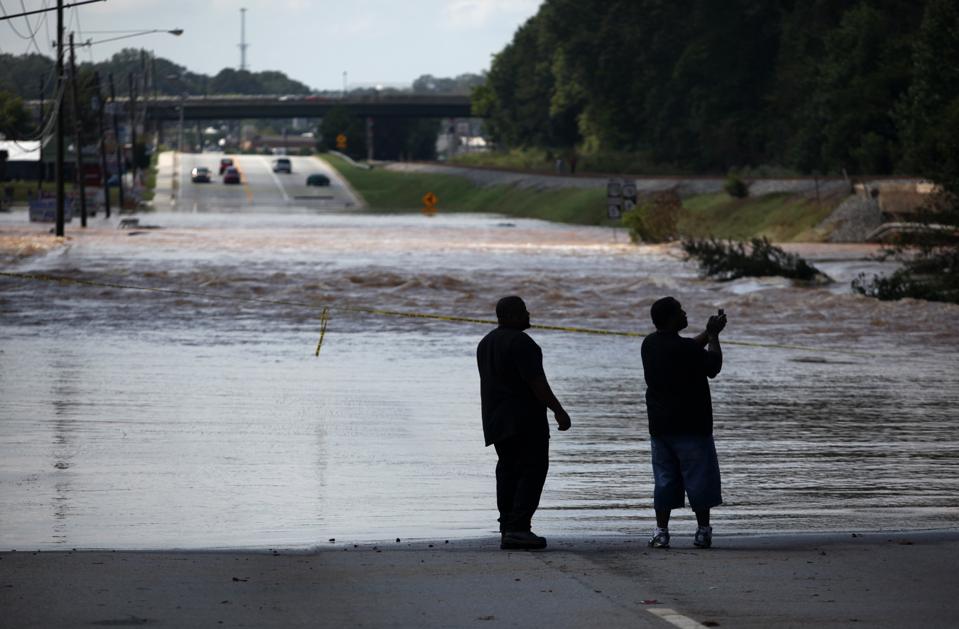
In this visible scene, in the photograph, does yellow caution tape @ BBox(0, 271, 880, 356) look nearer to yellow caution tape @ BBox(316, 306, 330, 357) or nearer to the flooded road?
yellow caution tape @ BBox(316, 306, 330, 357)

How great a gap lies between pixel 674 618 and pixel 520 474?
2.85 m

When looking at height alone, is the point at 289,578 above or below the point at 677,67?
below

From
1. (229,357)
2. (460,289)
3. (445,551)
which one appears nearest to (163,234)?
(460,289)

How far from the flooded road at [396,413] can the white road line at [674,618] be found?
318 centimetres

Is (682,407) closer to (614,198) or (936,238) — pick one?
(936,238)

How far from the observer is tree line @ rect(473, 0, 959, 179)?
295 feet

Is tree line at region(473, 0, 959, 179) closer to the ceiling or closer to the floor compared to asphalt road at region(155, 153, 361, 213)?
closer to the ceiling

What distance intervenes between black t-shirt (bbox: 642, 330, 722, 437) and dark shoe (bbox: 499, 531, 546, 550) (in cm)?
110

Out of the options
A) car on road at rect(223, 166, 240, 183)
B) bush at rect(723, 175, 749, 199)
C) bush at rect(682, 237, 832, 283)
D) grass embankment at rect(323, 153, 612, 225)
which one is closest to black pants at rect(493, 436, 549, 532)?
bush at rect(682, 237, 832, 283)

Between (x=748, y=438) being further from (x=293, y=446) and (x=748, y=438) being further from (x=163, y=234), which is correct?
(x=163, y=234)

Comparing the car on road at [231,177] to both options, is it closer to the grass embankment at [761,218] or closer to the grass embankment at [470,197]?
the grass embankment at [470,197]

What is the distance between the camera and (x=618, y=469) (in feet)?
46.8

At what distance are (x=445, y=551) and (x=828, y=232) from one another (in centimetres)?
6097

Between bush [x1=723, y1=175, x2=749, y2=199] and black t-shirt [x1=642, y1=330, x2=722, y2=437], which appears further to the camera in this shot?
bush [x1=723, y1=175, x2=749, y2=199]
